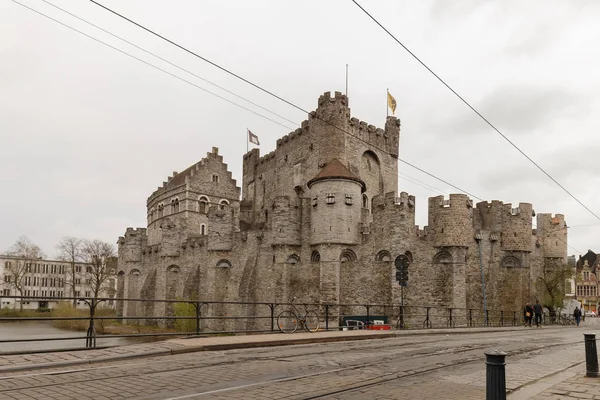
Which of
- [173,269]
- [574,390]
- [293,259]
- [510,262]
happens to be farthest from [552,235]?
[574,390]

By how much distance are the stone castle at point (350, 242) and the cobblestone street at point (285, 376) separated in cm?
1823

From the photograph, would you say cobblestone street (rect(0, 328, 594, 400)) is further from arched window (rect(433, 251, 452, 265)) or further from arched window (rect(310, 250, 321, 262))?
arched window (rect(310, 250, 321, 262))

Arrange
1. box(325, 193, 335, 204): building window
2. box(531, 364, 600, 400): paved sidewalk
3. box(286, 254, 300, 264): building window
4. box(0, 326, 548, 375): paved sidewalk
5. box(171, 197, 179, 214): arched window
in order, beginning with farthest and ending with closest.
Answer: box(171, 197, 179, 214): arched window, box(286, 254, 300, 264): building window, box(325, 193, 335, 204): building window, box(0, 326, 548, 375): paved sidewalk, box(531, 364, 600, 400): paved sidewalk

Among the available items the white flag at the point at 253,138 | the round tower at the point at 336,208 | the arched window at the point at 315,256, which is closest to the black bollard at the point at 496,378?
the round tower at the point at 336,208

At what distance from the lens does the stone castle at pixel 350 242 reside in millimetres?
29797

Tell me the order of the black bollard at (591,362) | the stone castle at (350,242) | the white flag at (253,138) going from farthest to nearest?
the white flag at (253,138) → the stone castle at (350,242) → the black bollard at (591,362)

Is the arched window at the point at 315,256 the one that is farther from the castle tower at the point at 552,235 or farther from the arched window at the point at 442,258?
the castle tower at the point at 552,235

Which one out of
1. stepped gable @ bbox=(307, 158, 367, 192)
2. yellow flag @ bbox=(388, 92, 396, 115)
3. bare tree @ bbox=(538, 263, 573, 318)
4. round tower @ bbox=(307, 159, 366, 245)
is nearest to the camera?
round tower @ bbox=(307, 159, 366, 245)

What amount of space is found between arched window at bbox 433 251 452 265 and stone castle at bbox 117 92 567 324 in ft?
0.19

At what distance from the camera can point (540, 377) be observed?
314 inches

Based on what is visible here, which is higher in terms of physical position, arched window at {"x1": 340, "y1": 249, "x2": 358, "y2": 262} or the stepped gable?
the stepped gable

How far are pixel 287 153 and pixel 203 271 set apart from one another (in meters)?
12.1

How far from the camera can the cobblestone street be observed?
6.43 m

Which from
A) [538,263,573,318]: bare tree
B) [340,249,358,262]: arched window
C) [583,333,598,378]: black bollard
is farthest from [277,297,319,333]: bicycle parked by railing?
[538,263,573,318]: bare tree
